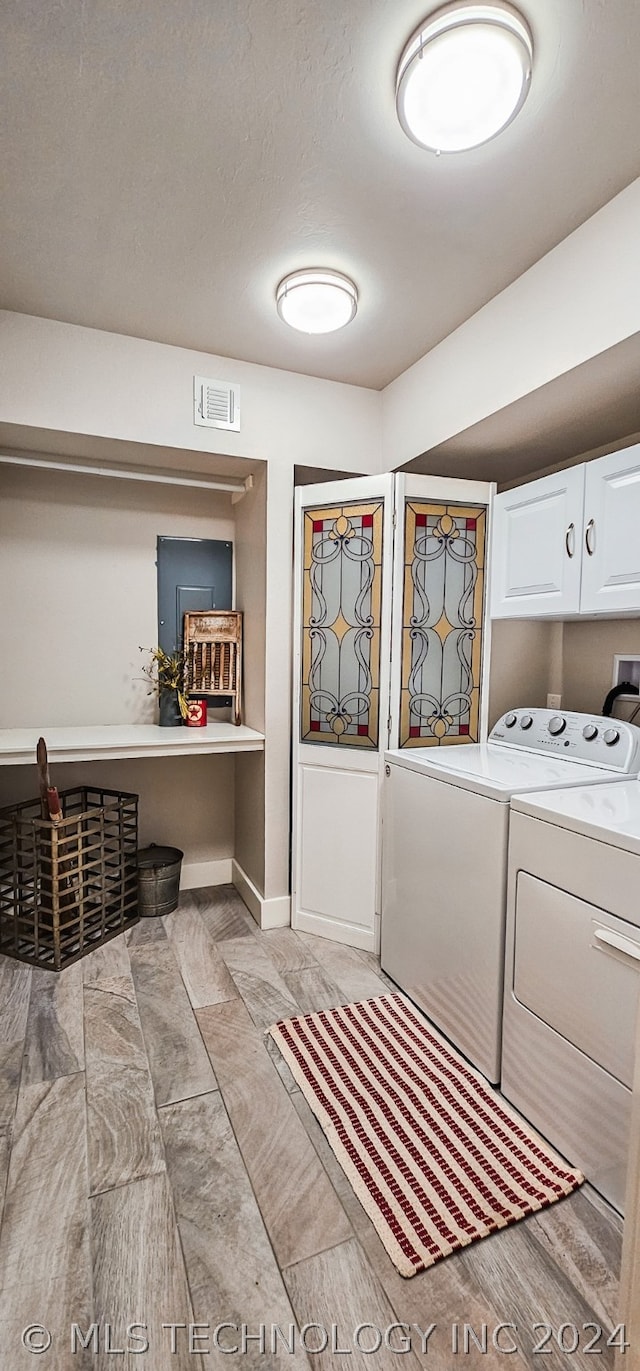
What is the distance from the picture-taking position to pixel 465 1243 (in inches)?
52.6

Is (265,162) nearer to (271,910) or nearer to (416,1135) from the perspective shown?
(416,1135)

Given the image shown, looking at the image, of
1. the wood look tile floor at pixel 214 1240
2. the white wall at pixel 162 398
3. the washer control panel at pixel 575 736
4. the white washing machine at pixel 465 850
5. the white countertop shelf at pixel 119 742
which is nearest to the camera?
the wood look tile floor at pixel 214 1240

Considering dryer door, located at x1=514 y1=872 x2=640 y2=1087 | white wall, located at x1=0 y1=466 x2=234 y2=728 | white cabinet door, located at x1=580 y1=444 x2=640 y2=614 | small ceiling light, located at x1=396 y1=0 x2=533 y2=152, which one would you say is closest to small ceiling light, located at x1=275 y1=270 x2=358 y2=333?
small ceiling light, located at x1=396 y1=0 x2=533 y2=152

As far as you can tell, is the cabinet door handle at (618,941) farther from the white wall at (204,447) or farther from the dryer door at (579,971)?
the white wall at (204,447)

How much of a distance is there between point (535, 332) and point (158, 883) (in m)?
2.76

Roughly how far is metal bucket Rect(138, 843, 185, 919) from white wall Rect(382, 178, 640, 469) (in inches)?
88.7

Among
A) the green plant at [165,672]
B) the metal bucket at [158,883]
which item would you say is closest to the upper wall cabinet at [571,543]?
the green plant at [165,672]

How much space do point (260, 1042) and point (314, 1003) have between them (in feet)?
0.96

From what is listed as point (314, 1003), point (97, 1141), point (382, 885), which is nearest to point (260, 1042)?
point (314, 1003)

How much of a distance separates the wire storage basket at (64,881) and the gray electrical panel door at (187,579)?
895 millimetres

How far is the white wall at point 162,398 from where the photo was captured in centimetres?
227

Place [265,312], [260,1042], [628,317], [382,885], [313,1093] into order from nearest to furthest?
[628,317] → [313,1093] → [260,1042] → [265,312] → [382,885]

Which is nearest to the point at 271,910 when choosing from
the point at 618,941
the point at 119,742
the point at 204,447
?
the point at 119,742

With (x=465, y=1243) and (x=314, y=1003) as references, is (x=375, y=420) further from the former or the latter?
(x=465, y=1243)
